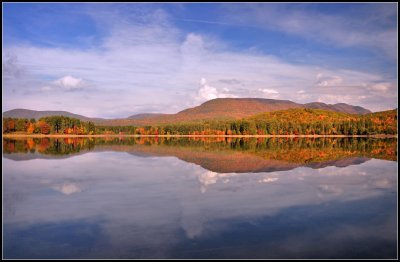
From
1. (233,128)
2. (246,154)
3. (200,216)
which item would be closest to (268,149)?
(246,154)

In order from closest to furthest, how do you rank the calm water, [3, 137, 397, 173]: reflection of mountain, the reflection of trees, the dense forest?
the calm water < [3, 137, 397, 173]: reflection of mountain < the reflection of trees < the dense forest

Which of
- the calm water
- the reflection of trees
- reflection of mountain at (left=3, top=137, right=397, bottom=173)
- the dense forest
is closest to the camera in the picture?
the calm water

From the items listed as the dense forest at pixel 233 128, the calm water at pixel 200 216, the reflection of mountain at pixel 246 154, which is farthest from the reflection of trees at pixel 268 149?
the dense forest at pixel 233 128

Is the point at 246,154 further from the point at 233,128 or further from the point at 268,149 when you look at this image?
the point at 233,128

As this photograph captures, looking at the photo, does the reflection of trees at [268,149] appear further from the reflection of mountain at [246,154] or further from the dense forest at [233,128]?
the dense forest at [233,128]

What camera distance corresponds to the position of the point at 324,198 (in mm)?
16172

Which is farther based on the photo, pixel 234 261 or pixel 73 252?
pixel 73 252

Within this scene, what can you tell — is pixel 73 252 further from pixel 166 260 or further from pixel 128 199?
pixel 128 199

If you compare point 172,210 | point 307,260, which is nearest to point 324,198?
point 172,210

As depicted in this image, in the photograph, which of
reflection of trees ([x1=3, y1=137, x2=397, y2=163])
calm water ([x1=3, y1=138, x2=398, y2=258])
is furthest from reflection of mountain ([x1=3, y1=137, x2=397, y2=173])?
calm water ([x1=3, y1=138, x2=398, y2=258])

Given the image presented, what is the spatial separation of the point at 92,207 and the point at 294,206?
752 cm

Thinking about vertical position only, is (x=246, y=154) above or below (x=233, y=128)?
below

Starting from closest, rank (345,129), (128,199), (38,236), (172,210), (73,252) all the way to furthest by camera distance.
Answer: (73,252) → (38,236) → (172,210) → (128,199) → (345,129)

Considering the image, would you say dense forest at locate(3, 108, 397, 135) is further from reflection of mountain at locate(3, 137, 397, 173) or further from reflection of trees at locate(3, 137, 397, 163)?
reflection of mountain at locate(3, 137, 397, 173)
